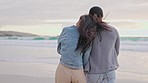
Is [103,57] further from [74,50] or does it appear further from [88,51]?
[74,50]

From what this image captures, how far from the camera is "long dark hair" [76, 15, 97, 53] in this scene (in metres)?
3.52

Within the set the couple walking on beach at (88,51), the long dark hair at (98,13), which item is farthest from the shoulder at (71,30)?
the long dark hair at (98,13)

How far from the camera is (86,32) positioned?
11.6ft

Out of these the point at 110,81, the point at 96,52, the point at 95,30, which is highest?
the point at 95,30

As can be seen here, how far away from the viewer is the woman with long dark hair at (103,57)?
373 centimetres

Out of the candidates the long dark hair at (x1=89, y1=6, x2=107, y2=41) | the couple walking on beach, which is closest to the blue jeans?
the couple walking on beach

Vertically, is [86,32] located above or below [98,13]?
below

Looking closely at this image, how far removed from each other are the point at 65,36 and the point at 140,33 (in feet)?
124

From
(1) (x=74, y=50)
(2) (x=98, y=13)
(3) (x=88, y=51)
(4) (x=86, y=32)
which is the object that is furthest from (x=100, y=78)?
(2) (x=98, y=13)

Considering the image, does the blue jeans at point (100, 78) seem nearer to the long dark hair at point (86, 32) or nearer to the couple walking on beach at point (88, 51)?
the couple walking on beach at point (88, 51)

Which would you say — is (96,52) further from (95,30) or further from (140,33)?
(140,33)

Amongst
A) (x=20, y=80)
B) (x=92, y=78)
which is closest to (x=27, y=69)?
(x=20, y=80)

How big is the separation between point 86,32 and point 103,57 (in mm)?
408

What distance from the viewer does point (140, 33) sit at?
1599 inches
